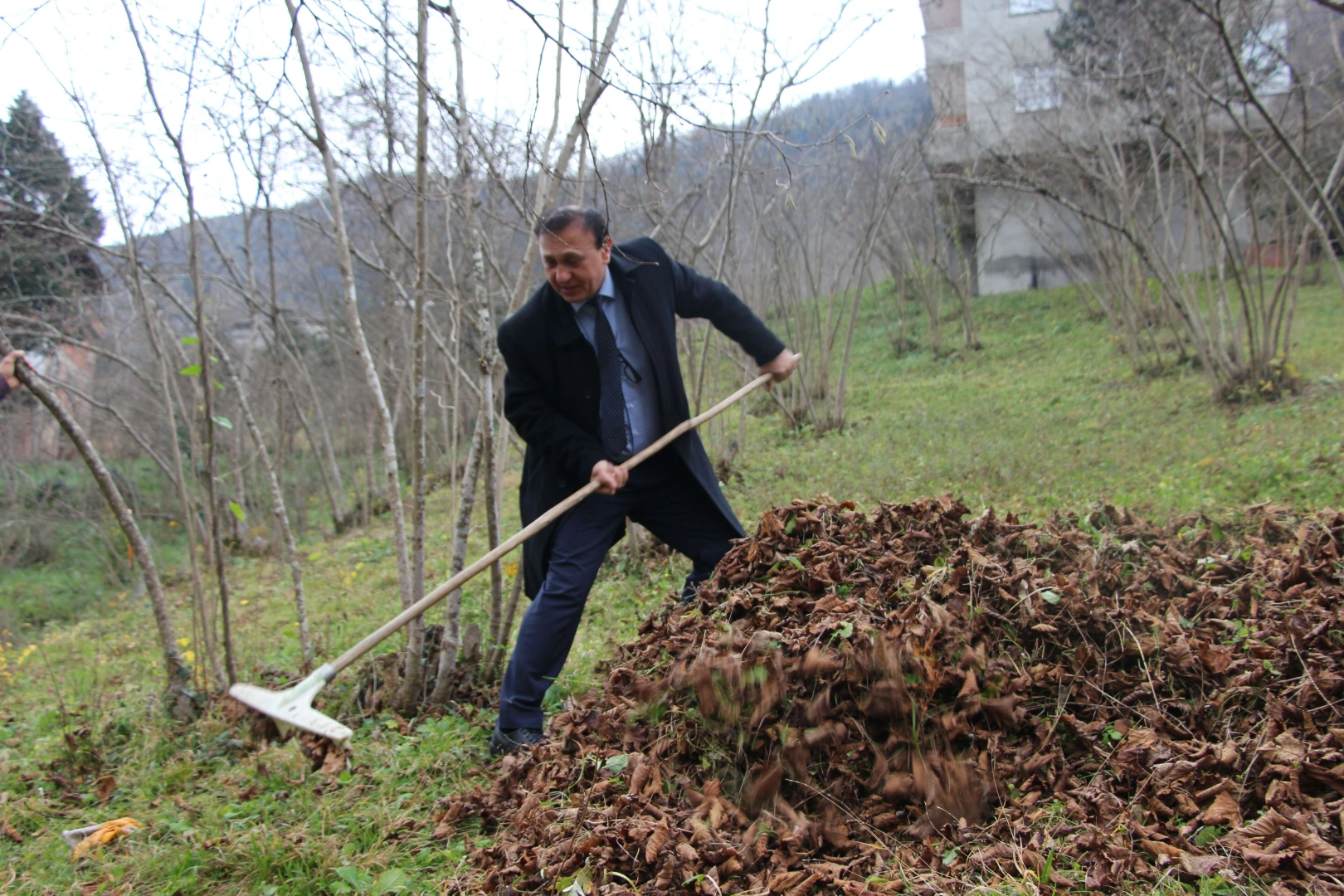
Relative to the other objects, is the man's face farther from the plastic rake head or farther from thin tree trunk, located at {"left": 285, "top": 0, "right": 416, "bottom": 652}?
the plastic rake head

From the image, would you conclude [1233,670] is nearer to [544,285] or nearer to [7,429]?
[544,285]

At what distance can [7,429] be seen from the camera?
35.7 ft

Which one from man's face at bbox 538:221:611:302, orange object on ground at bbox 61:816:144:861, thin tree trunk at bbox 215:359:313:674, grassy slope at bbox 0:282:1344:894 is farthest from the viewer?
thin tree trunk at bbox 215:359:313:674

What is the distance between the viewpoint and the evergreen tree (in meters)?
4.78

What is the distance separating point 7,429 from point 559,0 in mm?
10798

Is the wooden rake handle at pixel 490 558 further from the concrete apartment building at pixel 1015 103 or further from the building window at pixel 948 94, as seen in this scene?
the building window at pixel 948 94

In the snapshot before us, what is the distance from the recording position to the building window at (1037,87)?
420 inches

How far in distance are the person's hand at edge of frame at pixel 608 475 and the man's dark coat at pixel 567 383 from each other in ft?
0.29

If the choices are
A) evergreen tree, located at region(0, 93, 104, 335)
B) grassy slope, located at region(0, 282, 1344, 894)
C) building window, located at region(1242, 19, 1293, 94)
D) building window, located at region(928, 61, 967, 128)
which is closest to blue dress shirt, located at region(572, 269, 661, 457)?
grassy slope, located at region(0, 282, 1344, 894)

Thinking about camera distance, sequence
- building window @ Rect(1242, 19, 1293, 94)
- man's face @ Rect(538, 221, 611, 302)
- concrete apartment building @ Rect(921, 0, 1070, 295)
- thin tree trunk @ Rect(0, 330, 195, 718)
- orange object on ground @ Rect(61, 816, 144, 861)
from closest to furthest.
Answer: orange object on ground @ Rect(61, 816, 144, 861)
man's face @ Rect(538, 221, 611, 302)
thin tree trunk @ Rect(0, 330, 195, 718)
building window @ Rect(1242, 19, 1293, 94)
concrete apartment building @ Rect(921, 0, 1070, 295)

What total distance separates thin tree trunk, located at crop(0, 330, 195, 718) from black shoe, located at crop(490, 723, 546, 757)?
186cm

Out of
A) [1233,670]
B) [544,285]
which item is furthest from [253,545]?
[1233,670]

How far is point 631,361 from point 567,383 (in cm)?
27

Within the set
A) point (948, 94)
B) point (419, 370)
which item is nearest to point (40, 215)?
point (419, 370)
